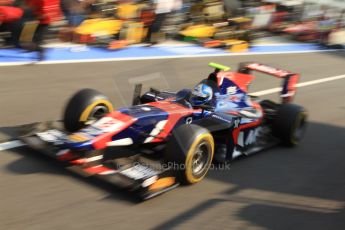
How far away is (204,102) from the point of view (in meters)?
5.59

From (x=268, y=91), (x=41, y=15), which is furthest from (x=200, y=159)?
(x=41, y=15)

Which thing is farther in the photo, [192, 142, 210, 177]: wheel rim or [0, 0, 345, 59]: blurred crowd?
[0, 0, 345, 59]: blurred crowd

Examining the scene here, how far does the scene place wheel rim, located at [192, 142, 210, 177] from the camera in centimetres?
487

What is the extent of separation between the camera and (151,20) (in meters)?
12.5

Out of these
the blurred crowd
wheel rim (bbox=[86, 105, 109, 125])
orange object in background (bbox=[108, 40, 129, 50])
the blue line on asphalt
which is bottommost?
wheel rim (bbox=[86, 105, 109, 125])

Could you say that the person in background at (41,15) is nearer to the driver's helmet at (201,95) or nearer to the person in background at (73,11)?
the person in background at (73,11)

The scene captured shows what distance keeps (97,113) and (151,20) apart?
24.5 ft

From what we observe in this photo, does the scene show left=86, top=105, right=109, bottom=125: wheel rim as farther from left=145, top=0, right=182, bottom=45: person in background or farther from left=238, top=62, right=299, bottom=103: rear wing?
left=145, top=0, right=182, bottom=45: person in background

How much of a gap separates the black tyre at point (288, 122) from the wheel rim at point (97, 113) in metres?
2.25

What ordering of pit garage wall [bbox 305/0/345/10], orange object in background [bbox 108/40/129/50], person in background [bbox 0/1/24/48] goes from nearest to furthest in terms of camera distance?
person in background [bbox 0/1/24/48]
orange object in background [bbox 108/40/129/50]
pit garage wall [bbox 305/0/345/10]

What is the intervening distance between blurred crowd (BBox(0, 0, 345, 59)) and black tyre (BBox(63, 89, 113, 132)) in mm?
4709

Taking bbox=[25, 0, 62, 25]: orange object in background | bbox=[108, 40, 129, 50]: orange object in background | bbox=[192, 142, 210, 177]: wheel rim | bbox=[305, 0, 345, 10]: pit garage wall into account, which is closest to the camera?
bbox=[192, 142, 210, 177]: wheel rim

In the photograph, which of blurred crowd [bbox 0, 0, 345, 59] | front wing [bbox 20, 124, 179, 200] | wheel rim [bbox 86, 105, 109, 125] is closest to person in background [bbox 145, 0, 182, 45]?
blurred crowd [bbox 0, 0, 345, 59]

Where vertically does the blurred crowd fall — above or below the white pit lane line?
above
